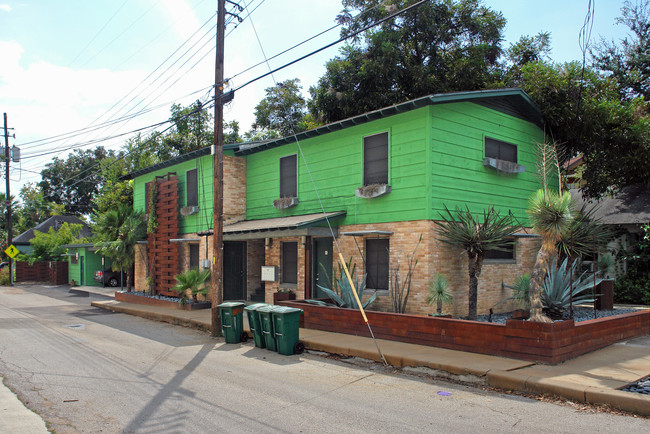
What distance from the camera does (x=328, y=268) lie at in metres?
15.0

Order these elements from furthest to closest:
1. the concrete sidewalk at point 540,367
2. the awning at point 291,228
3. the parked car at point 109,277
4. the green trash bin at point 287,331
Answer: the parked car at point 109,277
the awning at point 291,228
the green trash bin at point 287,331
the concrete sidewalk at point 540,367

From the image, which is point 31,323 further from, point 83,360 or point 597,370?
point 597,370

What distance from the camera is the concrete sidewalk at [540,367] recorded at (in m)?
6.64

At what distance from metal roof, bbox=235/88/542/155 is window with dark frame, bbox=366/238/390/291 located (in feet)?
10.8

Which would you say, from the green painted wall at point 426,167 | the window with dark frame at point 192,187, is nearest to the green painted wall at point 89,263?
the window with dark frame at point 192,187

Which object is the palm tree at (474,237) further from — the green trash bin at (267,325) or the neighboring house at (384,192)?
the green trash bin at (267,325)

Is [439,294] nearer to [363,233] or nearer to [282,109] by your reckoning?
[363,233]

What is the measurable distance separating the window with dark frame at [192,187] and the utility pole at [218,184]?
24.5ft

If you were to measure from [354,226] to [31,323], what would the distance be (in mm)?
9949

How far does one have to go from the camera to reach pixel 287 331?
10.3m

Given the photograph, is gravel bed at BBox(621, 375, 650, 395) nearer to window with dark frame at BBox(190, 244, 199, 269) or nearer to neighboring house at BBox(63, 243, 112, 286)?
window with dark frame at BBox(190, 244, 199, 269)

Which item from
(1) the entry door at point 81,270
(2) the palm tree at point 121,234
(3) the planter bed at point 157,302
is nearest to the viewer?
(3) the planter bed at point 157,302

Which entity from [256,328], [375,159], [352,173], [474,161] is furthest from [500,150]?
[256,328]

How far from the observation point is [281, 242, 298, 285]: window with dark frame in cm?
1600
